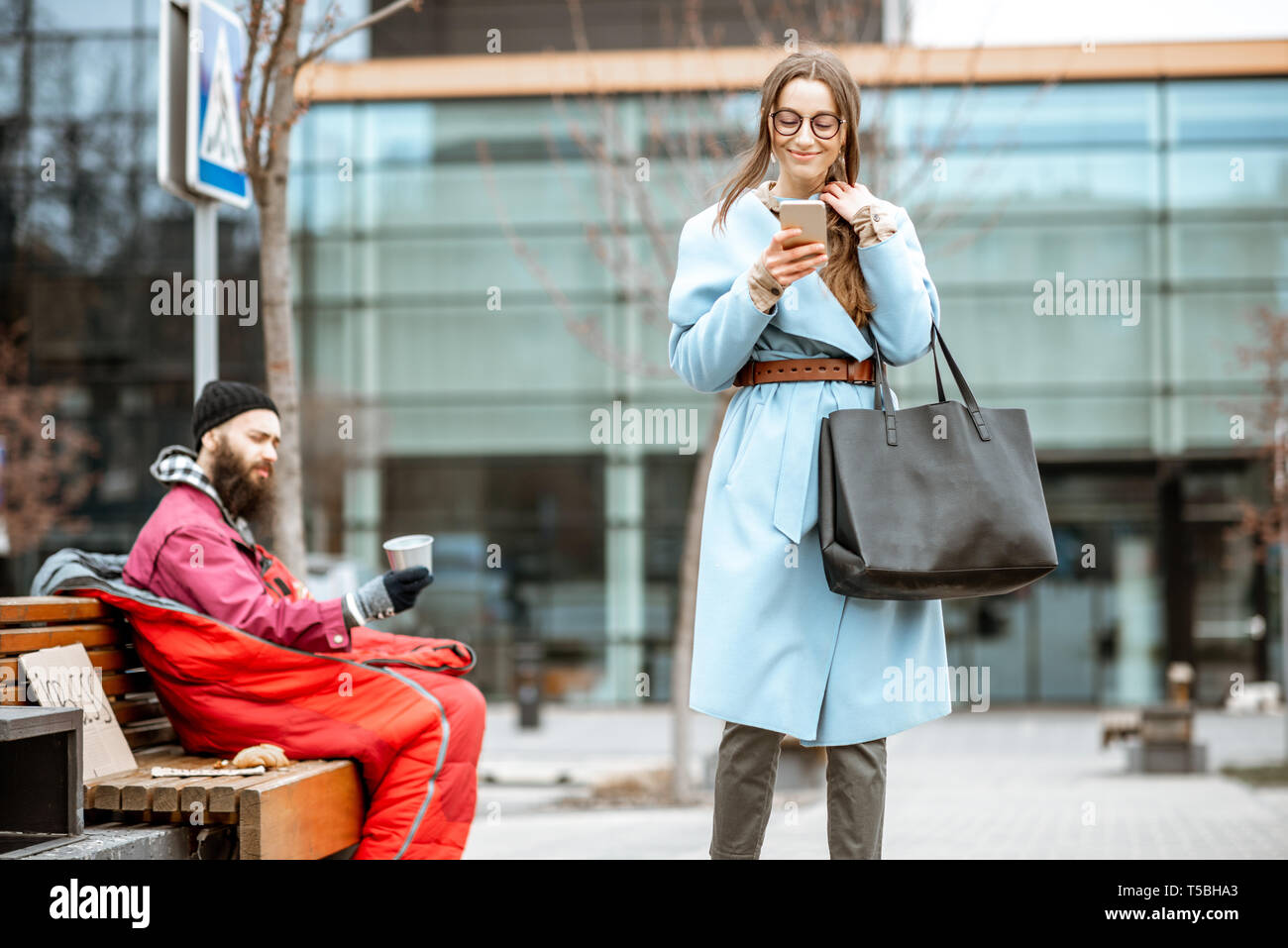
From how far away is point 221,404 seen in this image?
3.96 m

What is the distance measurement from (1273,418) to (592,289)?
951 cm

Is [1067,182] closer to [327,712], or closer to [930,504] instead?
[327,712]

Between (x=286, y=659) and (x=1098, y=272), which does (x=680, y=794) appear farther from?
(x=1098, y=272)

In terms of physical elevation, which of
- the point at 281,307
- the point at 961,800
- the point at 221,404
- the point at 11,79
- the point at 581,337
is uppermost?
the point at 11,79

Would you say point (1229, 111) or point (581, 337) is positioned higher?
point (1229, 111)

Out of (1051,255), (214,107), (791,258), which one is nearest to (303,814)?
(791,258)

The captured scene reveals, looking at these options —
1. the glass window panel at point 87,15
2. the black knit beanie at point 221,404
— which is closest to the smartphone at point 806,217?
the black knit beanie at point 221,404

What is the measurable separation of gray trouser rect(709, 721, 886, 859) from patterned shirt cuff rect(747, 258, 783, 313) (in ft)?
2.84

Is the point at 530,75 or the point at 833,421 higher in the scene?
the point at 530,75

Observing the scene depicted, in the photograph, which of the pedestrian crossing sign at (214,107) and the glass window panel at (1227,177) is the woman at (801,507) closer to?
the pedestrian crossing sign at (214,107)

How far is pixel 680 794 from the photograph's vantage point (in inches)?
346

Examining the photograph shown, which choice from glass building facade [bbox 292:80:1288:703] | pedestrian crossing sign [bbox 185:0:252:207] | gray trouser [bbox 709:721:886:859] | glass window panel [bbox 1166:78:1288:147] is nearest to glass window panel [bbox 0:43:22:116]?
glass building facade [bbox 292:80:1288:703]

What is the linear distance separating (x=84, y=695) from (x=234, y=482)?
719 mm
